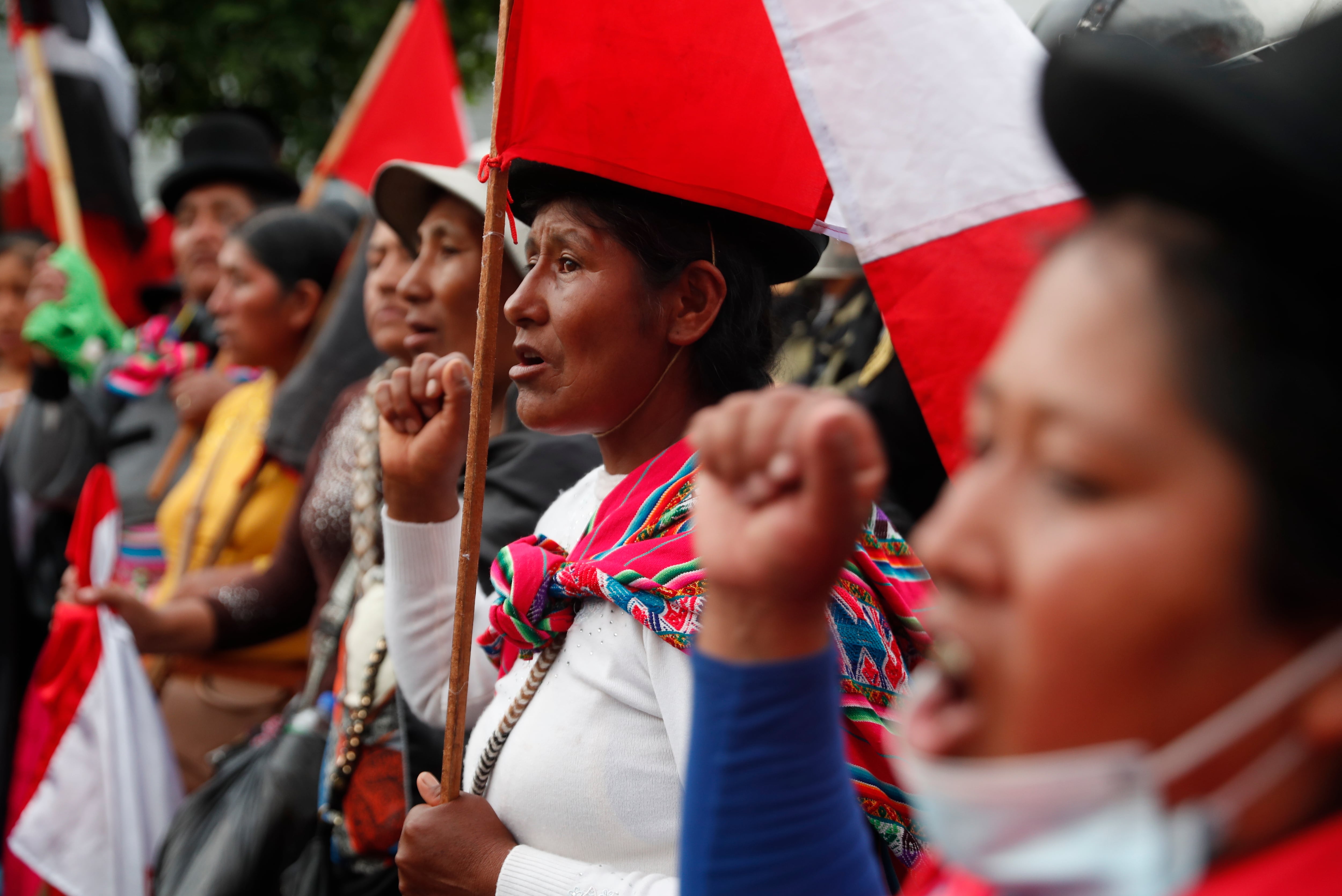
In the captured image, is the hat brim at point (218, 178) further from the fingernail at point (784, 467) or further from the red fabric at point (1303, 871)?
the red fabric at point (1303, 871)

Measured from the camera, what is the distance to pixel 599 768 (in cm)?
166

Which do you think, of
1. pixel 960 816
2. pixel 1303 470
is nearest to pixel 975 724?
pixel 960 816

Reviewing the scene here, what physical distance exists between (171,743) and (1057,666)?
3.67 m

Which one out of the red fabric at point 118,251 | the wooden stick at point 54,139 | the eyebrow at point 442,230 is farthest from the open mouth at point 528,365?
the red fabric at point 118,251

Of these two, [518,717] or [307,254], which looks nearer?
[518,717]

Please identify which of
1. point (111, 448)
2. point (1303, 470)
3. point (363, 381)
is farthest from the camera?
point (111, 448)

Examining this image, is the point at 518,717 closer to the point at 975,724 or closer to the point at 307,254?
the point at 975,724

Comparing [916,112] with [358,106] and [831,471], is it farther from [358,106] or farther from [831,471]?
[358,106]

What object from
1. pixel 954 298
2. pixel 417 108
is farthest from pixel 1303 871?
pixel 417 108

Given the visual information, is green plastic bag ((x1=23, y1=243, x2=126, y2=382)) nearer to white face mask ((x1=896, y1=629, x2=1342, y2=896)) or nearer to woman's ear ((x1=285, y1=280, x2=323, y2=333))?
woman's ear ((x1=285, y1=280, x2=323, y2=333))

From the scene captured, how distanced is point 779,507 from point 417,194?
7.48 feet

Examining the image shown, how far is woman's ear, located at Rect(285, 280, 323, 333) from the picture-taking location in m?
4.50

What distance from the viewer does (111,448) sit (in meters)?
5.06

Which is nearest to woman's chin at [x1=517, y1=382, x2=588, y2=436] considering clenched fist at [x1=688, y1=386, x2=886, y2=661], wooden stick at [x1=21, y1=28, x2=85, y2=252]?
clenched fist at [x1=688, y1=386, x2=886, y2=661]
